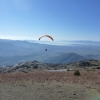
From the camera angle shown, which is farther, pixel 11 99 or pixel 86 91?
pixel 86 91

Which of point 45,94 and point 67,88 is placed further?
point 67,88

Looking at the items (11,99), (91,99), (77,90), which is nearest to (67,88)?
(77,90)

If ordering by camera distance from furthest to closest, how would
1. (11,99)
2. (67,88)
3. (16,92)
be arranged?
(67,88) → (16,92) → (11,99)

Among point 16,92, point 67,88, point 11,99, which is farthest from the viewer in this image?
point 67,88

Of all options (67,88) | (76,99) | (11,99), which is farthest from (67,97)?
(11,99)

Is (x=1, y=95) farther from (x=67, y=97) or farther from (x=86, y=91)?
(x=86, y=91)

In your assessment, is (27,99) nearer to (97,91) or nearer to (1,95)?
(1,95)

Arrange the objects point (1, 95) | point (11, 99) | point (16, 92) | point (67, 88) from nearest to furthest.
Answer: point (11, 99), point (1, 95), point (16, 92), point (67, 88)

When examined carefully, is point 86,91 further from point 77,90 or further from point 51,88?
point 51,88
